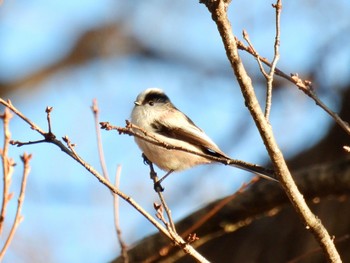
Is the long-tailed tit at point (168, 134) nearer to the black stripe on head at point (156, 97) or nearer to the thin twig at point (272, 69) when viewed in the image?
the black stripe on head at point (156, 97)

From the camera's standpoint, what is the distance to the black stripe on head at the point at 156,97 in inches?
134

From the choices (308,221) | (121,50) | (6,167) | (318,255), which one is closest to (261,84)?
(121,50)

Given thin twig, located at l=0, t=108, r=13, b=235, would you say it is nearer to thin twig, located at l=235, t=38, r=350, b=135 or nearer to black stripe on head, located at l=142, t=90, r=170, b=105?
thin twig, located at l=235, t=38, r=350, b=135

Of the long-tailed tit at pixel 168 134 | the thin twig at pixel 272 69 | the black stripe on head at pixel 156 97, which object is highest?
the black stripe on head at pixel 156 97

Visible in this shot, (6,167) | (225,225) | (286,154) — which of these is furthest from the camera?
(286,154)

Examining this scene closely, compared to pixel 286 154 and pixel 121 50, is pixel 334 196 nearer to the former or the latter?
pixel 286 154

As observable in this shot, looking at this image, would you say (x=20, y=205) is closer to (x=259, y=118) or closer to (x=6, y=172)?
(x=6, y=172)

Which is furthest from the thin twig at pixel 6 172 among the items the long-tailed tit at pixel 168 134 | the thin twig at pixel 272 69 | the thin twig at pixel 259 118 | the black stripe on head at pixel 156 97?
the black stripe on head at pixel 156 97

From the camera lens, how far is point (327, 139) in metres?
4.09

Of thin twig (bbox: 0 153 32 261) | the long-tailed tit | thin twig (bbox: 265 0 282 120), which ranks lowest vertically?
thin twig (bbox: 0 153 32 261)

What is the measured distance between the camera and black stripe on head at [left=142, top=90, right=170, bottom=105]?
3.41 m

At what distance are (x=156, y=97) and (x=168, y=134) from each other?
1.17ft

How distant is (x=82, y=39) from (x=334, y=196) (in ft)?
11.4

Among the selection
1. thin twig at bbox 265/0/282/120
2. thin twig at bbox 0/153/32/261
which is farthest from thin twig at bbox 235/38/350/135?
thin twig at bbox 0/153/32/261
